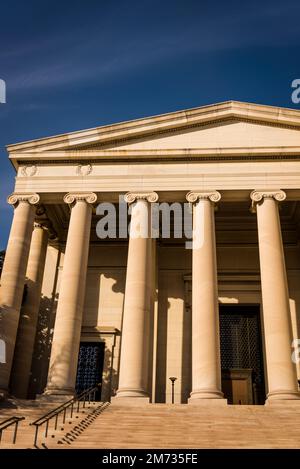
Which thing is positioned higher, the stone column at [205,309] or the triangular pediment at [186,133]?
the triangular pediment at [186,133]

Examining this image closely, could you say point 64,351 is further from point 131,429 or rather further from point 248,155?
point 248,155

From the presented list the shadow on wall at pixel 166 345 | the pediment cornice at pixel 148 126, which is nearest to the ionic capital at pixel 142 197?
the pediment cornice at pixel 148 126

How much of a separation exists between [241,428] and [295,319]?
18230mm

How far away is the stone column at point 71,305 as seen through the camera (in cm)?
2816

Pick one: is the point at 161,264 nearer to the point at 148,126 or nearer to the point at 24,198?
the point at 148,126

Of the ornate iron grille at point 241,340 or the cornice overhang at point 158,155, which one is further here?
the ornate iron grille at point 241,340

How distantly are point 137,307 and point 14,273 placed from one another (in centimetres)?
853

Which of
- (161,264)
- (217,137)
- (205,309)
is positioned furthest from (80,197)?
(205,309)

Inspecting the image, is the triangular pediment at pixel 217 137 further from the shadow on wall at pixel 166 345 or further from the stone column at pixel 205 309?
the shadow on wall at pixel 166 345

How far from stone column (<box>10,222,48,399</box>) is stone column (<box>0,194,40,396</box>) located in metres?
3.99

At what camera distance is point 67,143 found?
34656 millimetres

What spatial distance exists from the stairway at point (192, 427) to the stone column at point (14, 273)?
27.0ft
